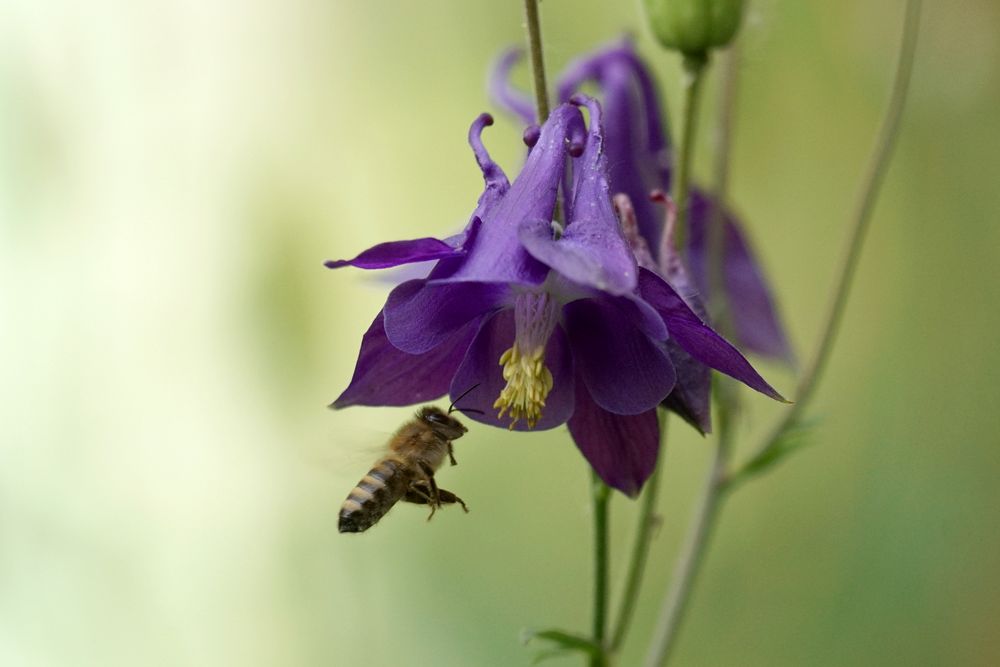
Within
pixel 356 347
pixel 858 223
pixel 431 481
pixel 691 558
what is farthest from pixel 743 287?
pixel 356 347

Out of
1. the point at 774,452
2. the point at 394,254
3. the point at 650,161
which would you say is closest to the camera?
the point at 394,254

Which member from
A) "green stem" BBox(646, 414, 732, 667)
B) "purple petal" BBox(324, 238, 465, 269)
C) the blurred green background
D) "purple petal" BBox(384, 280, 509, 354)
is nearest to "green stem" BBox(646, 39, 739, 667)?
"green stem" BBox(646, 414, 732, 667)

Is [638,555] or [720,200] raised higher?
[720,200]

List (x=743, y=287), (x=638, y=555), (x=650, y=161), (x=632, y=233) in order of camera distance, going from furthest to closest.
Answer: (x=743, y=287)
(x=650, y=161)
(x=638, y=555)
(x=632, y=233)

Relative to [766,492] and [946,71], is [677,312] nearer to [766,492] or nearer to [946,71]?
[766,492]

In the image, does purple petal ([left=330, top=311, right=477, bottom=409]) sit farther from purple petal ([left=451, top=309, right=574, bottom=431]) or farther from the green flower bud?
the green flower bud

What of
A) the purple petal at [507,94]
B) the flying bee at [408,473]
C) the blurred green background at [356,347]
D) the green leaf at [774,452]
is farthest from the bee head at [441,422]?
the blurred green background at [356,347]

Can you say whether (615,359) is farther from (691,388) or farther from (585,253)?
(585,253)
